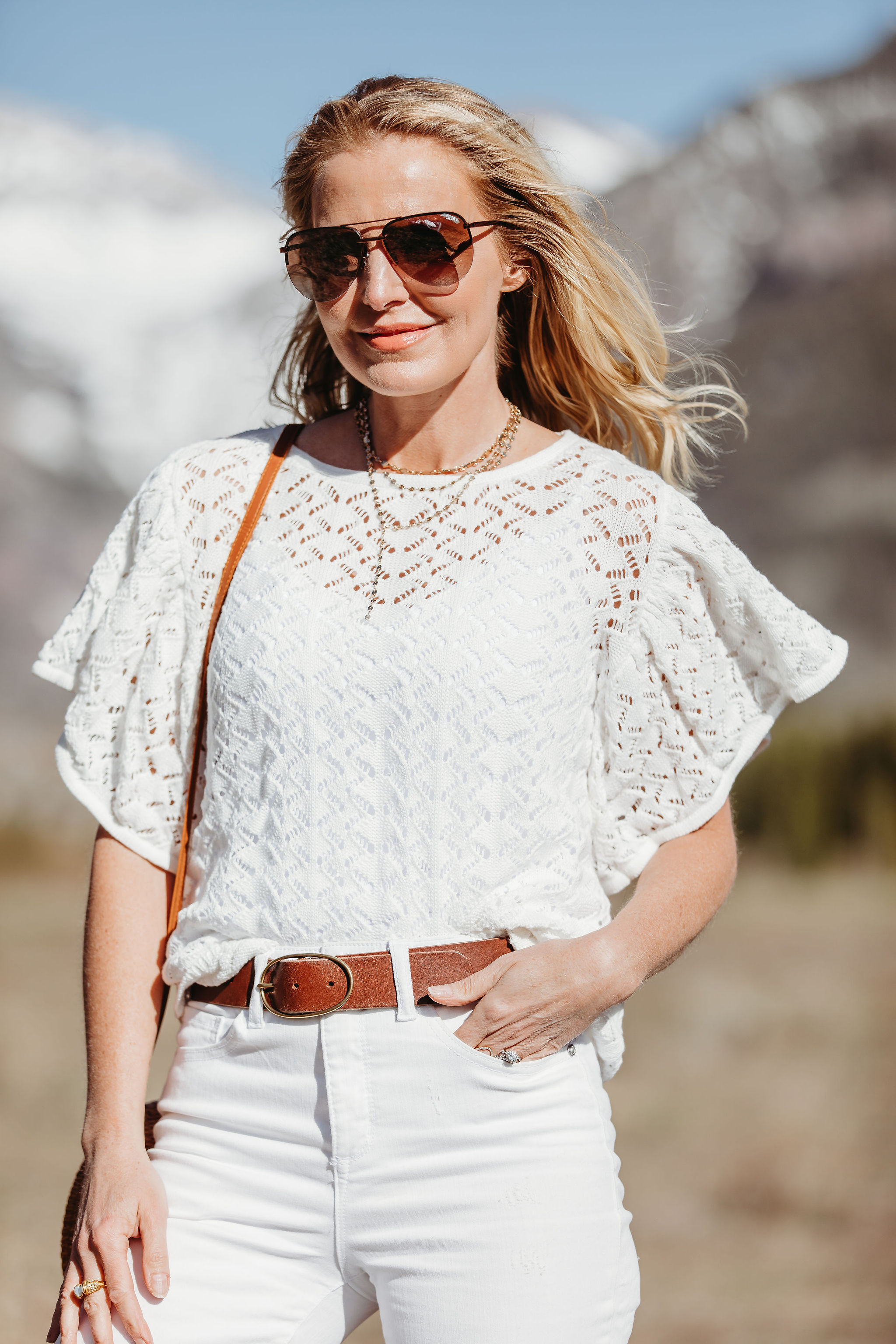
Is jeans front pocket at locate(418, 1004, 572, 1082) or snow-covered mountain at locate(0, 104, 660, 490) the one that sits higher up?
snow-covered mountain at locate(0, 104, 660, 490)

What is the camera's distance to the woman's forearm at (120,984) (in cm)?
142

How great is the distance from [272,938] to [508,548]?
53 centimetres

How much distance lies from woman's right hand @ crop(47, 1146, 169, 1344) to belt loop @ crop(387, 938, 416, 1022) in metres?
0.33

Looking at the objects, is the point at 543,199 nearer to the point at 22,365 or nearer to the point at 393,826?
the point at 393,826

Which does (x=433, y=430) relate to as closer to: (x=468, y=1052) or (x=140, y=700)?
(x=140, y=700)

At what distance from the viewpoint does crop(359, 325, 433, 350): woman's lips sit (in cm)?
150

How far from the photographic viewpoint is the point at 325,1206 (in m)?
1.35

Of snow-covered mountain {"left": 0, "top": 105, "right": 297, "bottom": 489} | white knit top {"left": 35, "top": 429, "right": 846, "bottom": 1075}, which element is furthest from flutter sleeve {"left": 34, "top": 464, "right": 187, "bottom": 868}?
snow-covered mountain {"left": 0, "top": 105, "right": 297, "bottom": 489}

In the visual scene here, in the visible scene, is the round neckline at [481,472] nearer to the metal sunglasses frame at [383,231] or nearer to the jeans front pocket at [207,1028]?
the metal sunglasses frame at [383,231]

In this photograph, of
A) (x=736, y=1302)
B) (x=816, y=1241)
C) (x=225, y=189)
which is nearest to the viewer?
(x=736, y=1302)

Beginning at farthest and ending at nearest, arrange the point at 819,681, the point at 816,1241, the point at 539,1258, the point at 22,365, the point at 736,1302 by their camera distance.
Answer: the point at 22,365 → the point at 816,1241 → the point at 736,1302 → the point at 819,681 → the point at 539,1258

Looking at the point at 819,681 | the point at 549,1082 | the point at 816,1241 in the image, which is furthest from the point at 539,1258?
the point at 816,1241

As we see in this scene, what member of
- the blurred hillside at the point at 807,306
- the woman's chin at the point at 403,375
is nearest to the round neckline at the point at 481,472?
the woman's chin at the point at 403,375

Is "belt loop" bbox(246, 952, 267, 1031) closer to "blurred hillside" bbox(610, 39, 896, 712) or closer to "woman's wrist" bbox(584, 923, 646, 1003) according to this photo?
"woman's wrist" bbox(584, 923, 646, 1003)
